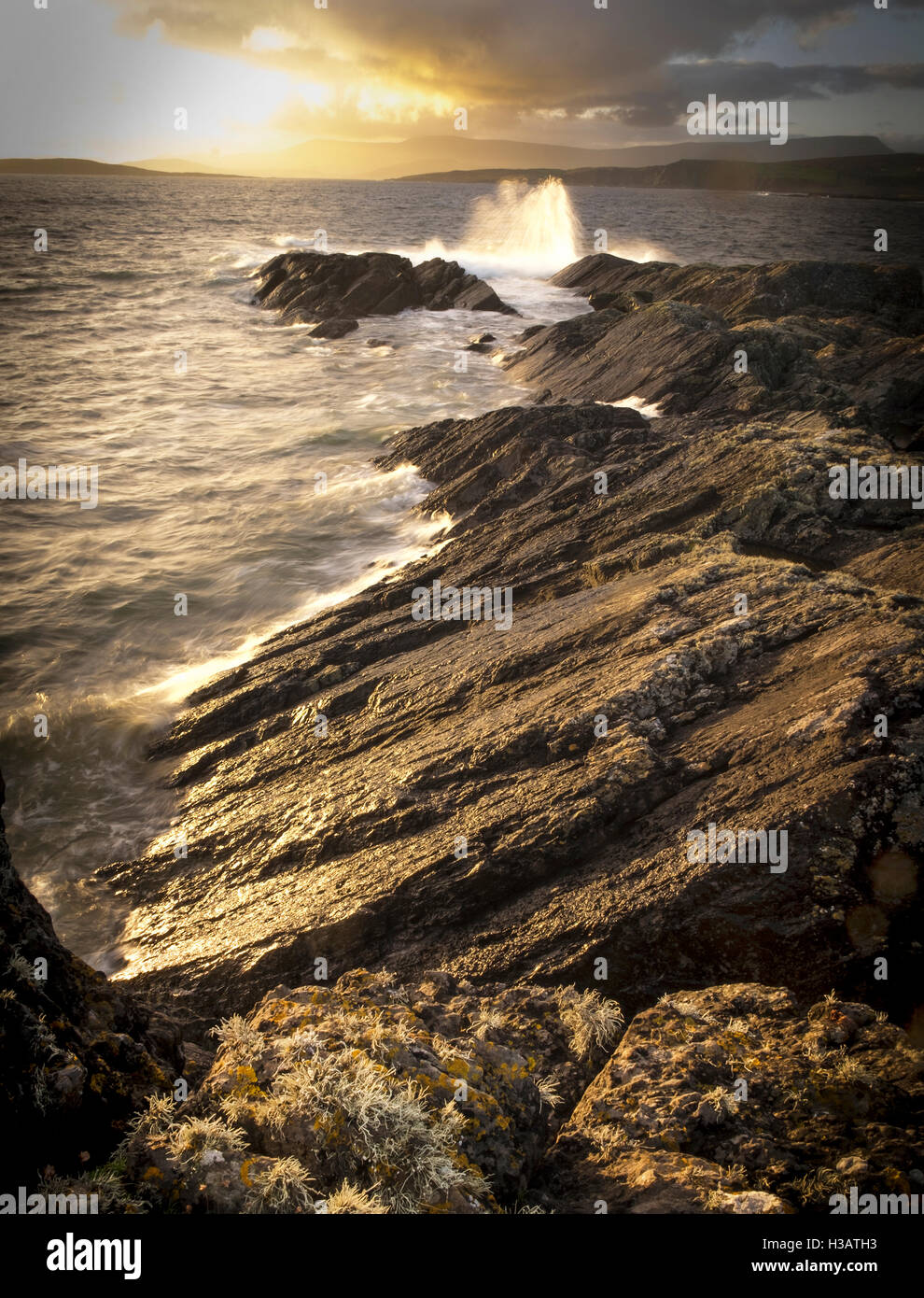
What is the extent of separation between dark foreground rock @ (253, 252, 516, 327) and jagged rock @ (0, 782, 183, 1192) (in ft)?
177

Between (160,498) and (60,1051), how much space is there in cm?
2727

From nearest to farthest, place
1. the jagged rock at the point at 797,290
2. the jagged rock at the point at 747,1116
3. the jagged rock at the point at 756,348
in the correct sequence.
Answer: the jagged rock at the point at 747,1116
the jagged rock at the point at 756,348
the jagged rock at the point at 797,290

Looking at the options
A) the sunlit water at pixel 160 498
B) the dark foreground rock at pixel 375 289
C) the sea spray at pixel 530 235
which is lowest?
the sunlit water at pixel 160 498

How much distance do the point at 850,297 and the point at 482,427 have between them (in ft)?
84.6

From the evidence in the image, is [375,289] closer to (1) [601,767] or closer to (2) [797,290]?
(2) [797,290]

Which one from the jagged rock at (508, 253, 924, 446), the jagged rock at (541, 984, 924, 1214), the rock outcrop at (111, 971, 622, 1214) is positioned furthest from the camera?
the jagged rock at (508, 253, 924, 446)

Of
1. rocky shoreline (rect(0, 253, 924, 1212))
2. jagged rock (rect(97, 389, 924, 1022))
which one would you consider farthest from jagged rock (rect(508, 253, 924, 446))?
jagged rock (rect(97, 389, 924, 1022))

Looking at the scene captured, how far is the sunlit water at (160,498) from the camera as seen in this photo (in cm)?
1440

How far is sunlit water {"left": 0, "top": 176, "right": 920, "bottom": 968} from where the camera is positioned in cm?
1440

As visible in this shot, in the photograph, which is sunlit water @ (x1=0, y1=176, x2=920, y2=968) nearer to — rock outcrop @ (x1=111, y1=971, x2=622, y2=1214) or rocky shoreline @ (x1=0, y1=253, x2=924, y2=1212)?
rocky shoreline @ (x1=0, y1=253, x2=924, y2=1212)

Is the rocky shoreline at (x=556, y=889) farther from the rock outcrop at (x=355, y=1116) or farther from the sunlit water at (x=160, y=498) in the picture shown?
the sunlit water at (x=160, y=498)

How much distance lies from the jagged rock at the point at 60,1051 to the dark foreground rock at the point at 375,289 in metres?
53.9

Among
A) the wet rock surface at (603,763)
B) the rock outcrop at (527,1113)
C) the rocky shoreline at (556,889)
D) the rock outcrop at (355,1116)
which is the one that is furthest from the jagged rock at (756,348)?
the rock outcrop at (355,1116)
